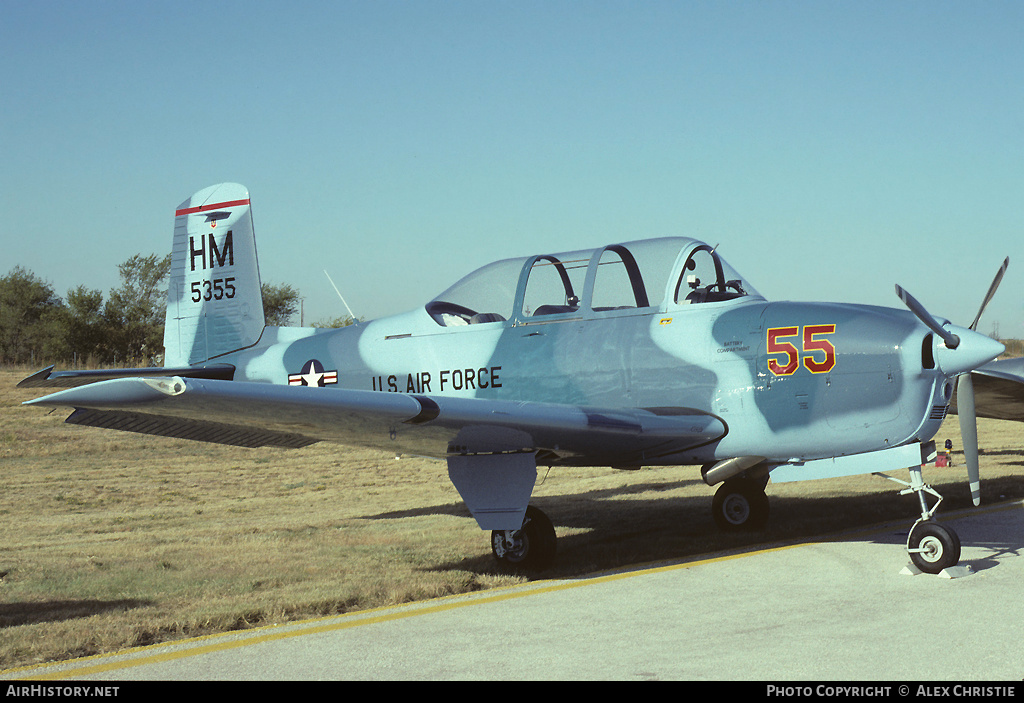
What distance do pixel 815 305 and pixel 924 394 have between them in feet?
3.45

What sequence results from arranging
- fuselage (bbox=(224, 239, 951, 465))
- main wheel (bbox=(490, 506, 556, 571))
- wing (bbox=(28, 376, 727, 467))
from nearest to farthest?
wing (bbox=(28, 376, 727, 467)) < fuselage (bbox=(224, 239, 951, 465)) < main wheel (bbox=(490, 506, 556, 571))

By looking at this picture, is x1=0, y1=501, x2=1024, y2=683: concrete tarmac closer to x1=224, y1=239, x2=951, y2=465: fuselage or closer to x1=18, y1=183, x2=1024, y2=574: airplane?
x1=18, y1=183, x2=1024, y2=574: airplane

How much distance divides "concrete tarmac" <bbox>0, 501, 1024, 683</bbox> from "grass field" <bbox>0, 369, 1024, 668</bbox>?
0.49m

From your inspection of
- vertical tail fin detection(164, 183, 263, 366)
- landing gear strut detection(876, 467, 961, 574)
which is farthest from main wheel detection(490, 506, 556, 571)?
vertical tail fin detection(164, 183, 263, 366)

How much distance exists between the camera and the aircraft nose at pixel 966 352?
6195 mm

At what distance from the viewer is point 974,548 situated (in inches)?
291

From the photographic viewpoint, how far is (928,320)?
627 centimetres

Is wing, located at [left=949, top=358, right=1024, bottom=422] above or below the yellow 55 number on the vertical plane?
below

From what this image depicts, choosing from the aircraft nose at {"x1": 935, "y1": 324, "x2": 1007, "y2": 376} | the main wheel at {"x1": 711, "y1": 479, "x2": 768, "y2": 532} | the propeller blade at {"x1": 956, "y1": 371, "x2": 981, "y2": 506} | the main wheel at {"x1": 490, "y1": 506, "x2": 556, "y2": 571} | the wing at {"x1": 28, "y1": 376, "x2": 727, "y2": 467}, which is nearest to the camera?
the wing at {"x1": 28, "y1": 376, "x2": 727, "y2": 467}

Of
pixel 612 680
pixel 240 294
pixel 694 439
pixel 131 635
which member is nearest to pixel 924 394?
pixel 694 439

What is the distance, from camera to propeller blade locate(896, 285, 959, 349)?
6.16 meters

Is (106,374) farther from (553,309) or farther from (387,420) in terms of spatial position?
(553,309)

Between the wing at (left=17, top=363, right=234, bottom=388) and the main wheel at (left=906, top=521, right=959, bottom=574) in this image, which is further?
the wing at (left=17, top=363, right=234, bottom=388)
